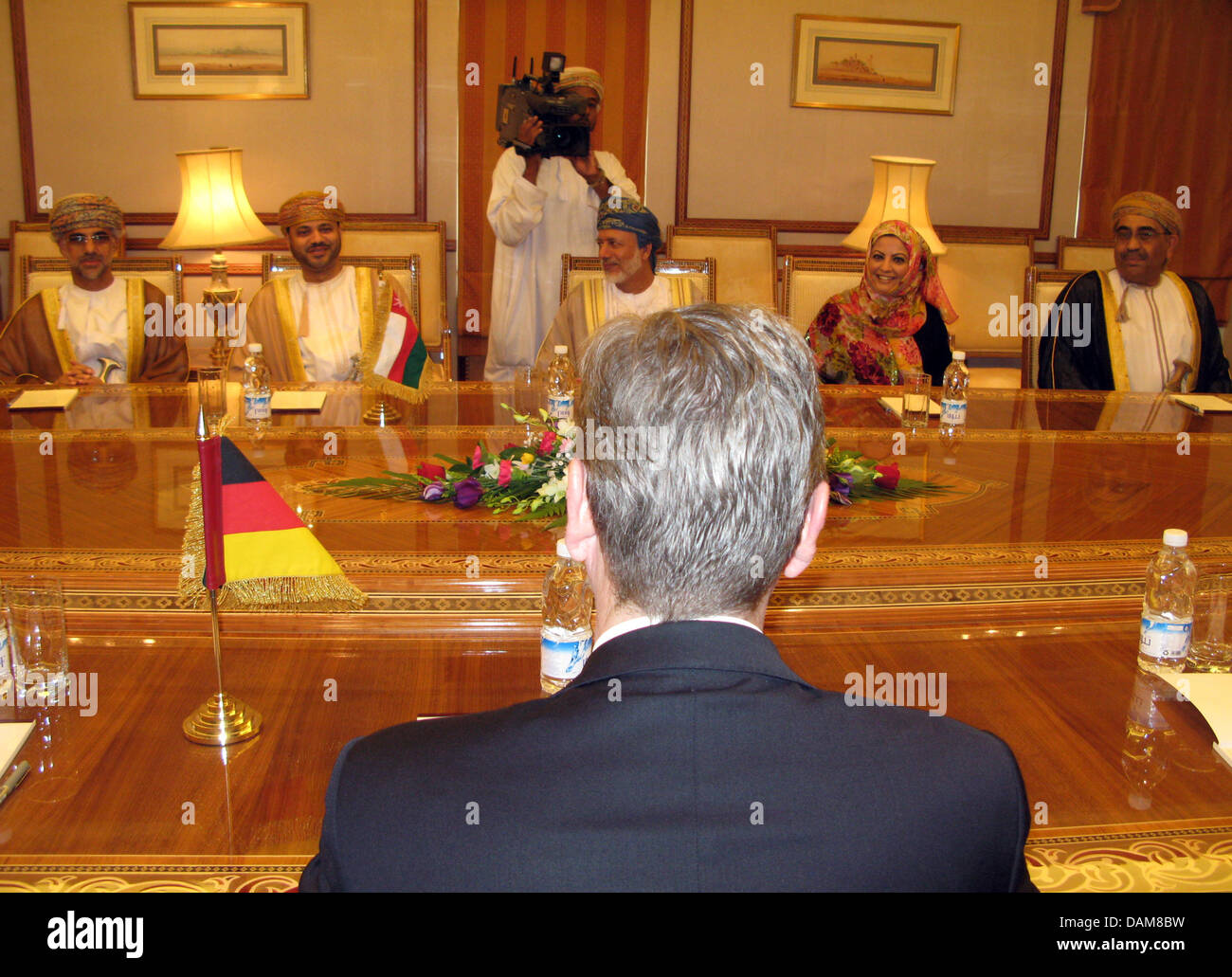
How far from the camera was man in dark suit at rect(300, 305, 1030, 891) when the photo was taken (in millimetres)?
757

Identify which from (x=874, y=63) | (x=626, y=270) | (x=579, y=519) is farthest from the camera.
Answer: (x=874, y=63)

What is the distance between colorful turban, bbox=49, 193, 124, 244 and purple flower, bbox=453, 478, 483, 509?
2.35 meters

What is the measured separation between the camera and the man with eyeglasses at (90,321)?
3.89m

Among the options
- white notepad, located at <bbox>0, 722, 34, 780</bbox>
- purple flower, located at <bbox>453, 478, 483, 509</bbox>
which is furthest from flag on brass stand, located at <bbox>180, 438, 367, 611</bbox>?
purple flower, located at <bbox>453, 478, 483, 509</bbox>

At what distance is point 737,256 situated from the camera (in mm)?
5484

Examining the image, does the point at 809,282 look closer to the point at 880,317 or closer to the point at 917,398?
the point at 880,317

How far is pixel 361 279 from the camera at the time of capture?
13.5 feet

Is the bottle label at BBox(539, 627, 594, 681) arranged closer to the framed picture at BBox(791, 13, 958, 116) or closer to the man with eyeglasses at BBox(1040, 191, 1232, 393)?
the man with eyeglasses at BBox(1040, 191, 1232, 393)

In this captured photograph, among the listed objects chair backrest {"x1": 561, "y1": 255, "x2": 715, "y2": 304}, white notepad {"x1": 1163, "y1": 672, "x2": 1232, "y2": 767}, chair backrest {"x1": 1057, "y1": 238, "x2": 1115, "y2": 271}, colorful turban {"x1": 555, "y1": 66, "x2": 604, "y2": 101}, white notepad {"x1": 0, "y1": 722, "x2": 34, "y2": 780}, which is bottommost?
white notepad {"x1": 0, "y1": 722, "x2": 34, "y2": 780}

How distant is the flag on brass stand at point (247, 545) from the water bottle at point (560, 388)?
1125mm

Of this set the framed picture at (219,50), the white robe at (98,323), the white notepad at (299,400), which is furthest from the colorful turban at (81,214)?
the framed picture at (219,50)

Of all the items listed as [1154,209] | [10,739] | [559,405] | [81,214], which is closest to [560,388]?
[559,405]

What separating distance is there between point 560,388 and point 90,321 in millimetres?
2034

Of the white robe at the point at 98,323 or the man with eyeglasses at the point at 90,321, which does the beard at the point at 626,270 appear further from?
the white robe at the point at 98,323
